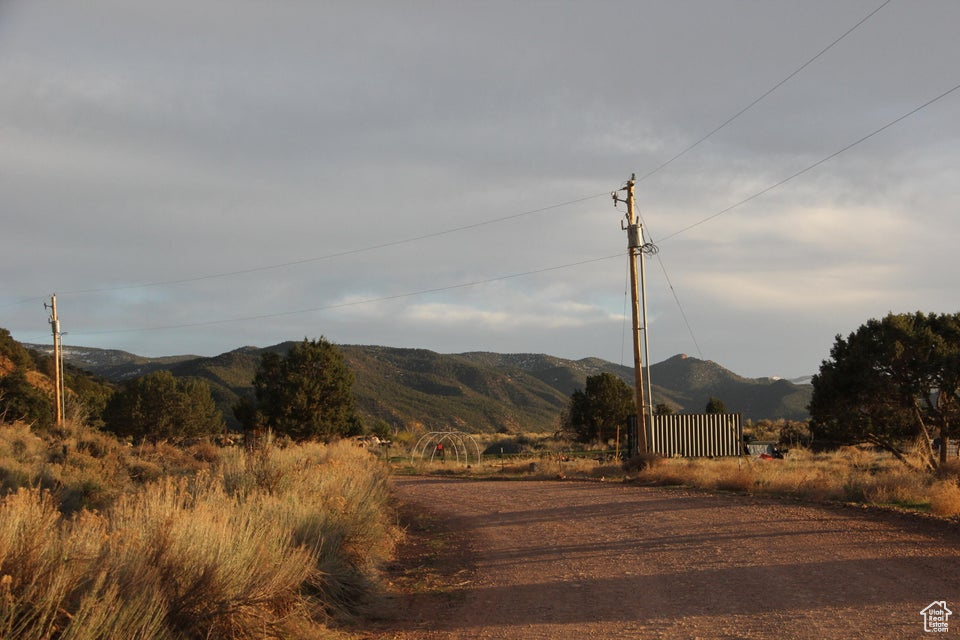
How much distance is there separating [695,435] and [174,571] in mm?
23207

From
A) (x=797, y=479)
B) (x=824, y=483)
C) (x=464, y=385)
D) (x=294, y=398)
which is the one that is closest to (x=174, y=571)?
(x=824, y=483)

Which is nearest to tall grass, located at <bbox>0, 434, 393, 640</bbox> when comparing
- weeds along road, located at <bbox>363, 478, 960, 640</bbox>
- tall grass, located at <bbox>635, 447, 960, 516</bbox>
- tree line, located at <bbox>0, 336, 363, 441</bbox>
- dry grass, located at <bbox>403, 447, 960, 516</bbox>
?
weeds along road, located at <bbox>363, 478, 960, 640</bbox>

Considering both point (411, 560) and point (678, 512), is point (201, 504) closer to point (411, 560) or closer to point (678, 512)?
point (411, 560)

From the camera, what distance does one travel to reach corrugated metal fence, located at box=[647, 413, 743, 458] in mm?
26141

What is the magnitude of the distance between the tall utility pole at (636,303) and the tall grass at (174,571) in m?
16.9

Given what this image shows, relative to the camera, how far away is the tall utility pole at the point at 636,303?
2511 cm

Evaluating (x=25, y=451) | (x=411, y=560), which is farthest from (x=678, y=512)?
(x=25, y=451)

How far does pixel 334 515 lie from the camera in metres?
10.3

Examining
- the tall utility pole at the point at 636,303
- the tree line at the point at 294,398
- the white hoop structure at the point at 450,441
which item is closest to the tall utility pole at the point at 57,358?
the tree line at the point at 294,398

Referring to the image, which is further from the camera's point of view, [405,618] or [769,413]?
[769,413]

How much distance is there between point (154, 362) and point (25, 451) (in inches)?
4125

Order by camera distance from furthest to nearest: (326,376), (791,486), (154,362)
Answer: (154,362) < (326,376) < (791,486)

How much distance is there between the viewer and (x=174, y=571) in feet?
19.4

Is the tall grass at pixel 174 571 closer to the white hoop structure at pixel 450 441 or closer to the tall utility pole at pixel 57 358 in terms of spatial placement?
the white hoop structure at pixel 450 441
